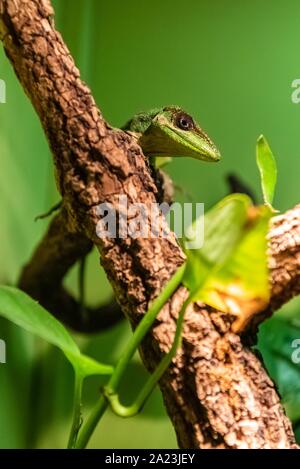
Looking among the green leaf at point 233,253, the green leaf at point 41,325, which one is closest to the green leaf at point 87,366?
the green leaf at point 41,325

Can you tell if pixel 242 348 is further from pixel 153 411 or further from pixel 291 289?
pixel 153 411

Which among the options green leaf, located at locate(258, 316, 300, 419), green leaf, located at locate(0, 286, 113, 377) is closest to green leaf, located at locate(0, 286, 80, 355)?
green leaf, located at locate(0, 286, 113, 377)

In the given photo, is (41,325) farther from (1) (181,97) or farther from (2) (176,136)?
(1) (181,97)

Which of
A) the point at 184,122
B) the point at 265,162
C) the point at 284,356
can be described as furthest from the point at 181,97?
the point at 284,356

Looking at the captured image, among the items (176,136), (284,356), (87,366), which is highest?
(176,136)

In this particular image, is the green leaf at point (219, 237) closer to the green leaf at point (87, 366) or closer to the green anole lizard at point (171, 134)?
the green leaf at point (87, 366)

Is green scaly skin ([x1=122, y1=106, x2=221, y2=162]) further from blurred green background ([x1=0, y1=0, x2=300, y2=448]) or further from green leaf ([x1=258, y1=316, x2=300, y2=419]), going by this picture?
green leaf ([x1=258, y1=316, x2=300, y2=419])

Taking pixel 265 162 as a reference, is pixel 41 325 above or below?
below
